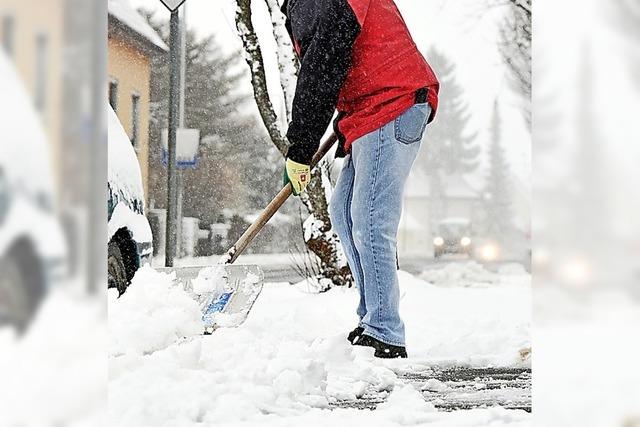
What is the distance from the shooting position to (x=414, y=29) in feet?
11.0

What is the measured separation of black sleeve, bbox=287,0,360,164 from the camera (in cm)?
156

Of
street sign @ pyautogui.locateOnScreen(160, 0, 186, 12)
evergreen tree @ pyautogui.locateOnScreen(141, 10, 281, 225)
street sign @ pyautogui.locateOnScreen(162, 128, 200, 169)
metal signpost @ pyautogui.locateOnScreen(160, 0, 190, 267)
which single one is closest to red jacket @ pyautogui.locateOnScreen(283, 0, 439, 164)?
street sign @ pyautogui.locateOnScreen(160, 0, 186, 12)

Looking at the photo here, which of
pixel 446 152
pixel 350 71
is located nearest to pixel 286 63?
pixel 350 71

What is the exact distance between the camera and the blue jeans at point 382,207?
1.65 m

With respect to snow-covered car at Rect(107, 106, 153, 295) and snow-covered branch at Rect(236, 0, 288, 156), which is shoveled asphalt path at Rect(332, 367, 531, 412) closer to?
snow-covered car at Rect(107, 106, 153, 295)

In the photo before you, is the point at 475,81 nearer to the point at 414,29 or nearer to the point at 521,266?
the point at 414,29

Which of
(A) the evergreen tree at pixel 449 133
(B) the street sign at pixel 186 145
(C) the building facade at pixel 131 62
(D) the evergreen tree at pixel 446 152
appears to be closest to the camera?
(C) the building facade at pixel 131 62

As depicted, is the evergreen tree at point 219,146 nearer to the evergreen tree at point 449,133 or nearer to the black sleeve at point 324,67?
the evergreen tree at point 449,133

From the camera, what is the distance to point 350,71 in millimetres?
1633

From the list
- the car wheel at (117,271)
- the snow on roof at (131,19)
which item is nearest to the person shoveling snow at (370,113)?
the car wheel at (117,271)
